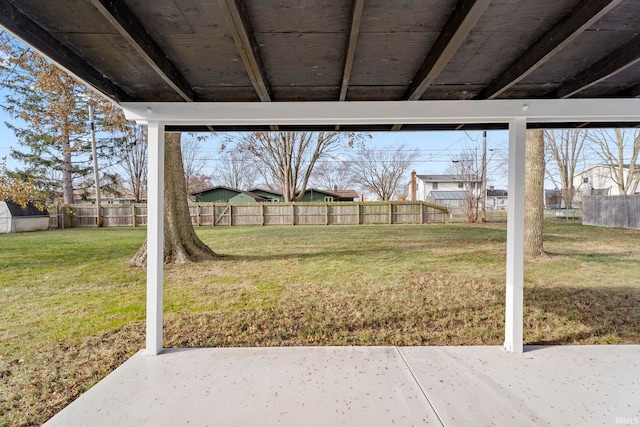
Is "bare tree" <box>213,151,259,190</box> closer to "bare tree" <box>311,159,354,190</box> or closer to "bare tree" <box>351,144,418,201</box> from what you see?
"bare tree" <box>311,159,354,190</box>

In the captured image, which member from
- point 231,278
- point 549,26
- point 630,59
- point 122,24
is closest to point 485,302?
point 630,59

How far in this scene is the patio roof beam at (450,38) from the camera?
134cm

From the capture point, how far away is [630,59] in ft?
5.88

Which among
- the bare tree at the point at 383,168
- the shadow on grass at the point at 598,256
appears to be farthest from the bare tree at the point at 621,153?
the bare tree at the point at 383,168

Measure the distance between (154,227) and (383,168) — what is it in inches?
940

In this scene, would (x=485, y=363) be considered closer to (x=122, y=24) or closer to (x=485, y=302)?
(x=485, y=302)

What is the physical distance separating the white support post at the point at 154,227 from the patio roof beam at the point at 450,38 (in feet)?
6.57

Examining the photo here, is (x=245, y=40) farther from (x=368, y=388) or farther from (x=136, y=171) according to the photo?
(x=136, y=171)

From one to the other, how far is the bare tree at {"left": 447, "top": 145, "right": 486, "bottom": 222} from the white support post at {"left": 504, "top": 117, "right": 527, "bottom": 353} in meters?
13.0

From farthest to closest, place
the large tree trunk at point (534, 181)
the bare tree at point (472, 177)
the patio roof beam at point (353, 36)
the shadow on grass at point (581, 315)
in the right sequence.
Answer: the bare tree at point (472, 177) → the large tree trunk at point (534, 181) → the shadow on grass at point (581, 315) → the patio roof beam at point (353, 36)

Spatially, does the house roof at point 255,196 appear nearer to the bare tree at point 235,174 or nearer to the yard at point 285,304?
the bare tree at point 235,174

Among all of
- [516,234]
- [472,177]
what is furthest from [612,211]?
[516,234]

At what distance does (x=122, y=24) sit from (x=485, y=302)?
4582mm

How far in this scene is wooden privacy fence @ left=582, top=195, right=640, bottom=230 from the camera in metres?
9.95
